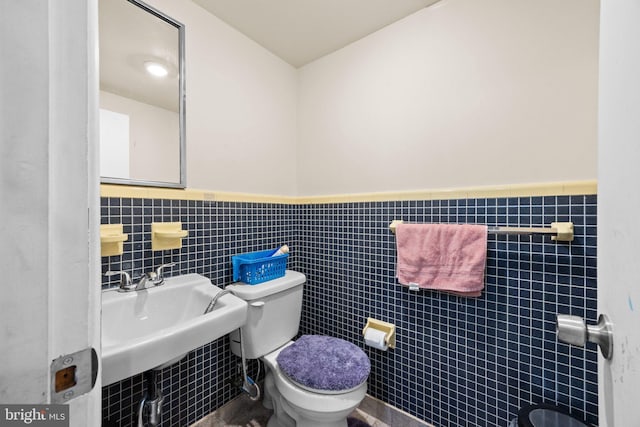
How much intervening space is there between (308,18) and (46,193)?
60.0 inches

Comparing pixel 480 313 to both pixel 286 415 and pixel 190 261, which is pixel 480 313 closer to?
pixel 286 415

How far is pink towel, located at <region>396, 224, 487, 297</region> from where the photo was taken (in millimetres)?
1070

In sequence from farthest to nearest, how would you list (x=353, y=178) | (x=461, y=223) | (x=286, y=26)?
(x=353, y=178)
(x=286, y=26)
(x=461, y=223)

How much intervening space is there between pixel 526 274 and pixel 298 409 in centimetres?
110

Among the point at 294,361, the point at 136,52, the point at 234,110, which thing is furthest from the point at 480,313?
the point at 136,52

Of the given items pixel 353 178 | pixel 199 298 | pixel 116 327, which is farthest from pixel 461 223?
pixel 116 327

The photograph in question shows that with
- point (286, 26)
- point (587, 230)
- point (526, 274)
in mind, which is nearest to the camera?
point (587, 230)

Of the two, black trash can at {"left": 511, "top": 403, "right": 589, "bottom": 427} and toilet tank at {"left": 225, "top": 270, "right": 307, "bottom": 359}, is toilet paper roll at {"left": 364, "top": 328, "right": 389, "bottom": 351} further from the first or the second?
black trash can at {"left": 511, "top": 403, "right": 589, "bottom": 427}

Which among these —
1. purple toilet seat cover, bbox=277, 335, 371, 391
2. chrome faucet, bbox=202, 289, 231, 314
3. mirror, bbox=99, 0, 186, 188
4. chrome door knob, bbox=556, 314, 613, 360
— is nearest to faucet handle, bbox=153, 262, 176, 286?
chrome faucet, bbox=202, 289, 231, 314

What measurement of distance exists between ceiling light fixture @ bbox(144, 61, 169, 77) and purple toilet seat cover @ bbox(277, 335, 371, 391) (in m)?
1.47

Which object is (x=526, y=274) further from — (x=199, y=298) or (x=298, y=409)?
(x=199, y=298)

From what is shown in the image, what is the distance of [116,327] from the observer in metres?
0.93

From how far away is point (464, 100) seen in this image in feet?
3.88

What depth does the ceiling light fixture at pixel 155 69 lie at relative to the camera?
1.16 metres
